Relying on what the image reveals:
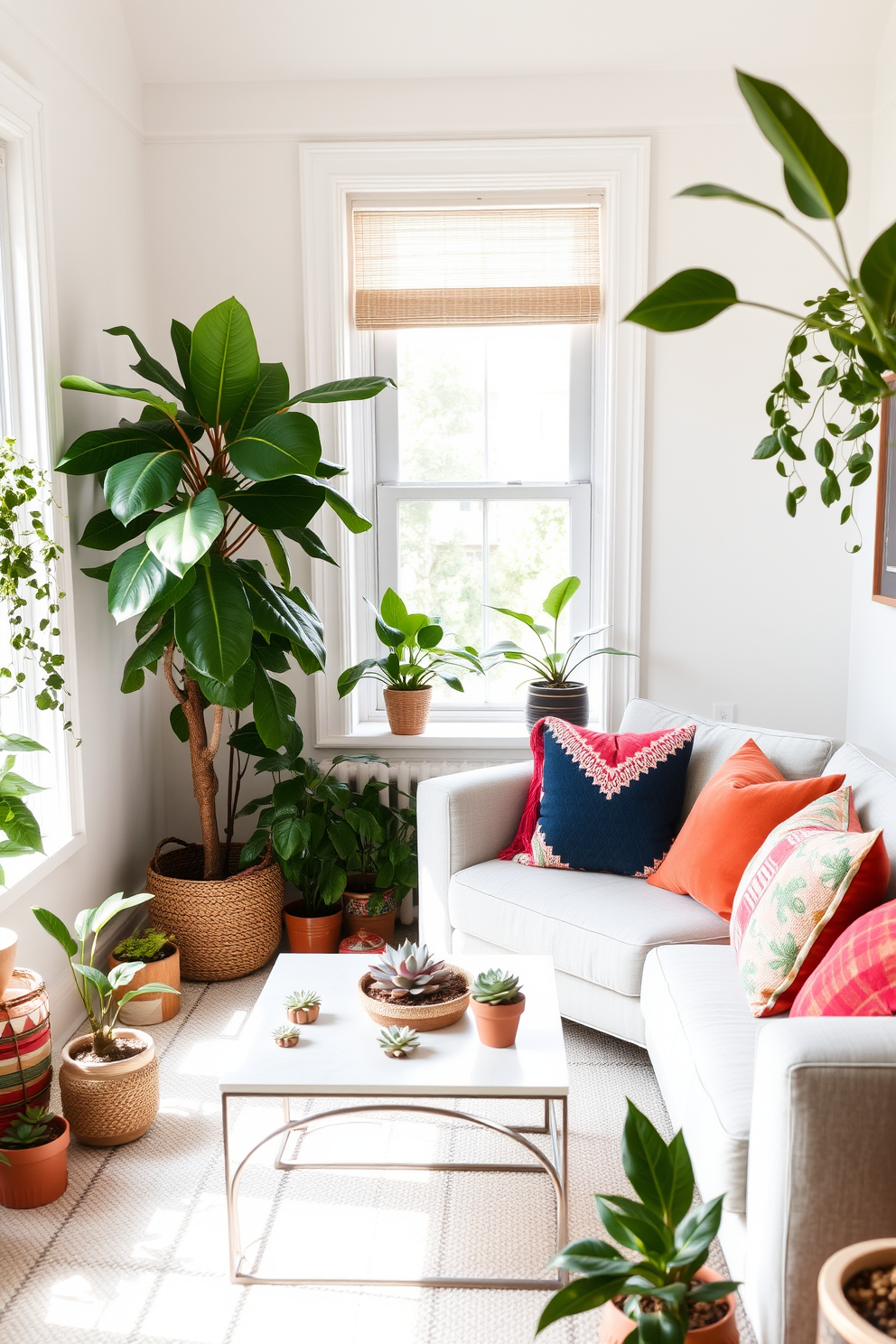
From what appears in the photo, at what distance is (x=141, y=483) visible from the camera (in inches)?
99.6

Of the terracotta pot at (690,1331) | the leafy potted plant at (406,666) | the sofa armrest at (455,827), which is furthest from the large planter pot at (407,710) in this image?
the terracotta pot at (690,1331)

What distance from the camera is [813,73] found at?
3270 millimetres

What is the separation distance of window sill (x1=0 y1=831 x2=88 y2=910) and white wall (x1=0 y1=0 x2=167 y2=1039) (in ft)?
0.13

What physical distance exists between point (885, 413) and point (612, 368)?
86cm

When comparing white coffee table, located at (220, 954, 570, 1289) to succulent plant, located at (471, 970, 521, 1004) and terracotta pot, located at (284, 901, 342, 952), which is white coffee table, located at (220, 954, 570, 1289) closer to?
succulent plant, located at (471, 970, 521, 1004)

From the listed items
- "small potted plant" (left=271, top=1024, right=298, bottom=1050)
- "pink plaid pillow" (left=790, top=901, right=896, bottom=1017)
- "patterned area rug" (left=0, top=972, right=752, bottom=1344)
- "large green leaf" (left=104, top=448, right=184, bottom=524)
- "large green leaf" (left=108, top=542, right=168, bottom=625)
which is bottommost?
"patterned area rug" (left=0, top=972, right=752, bottom=1344)

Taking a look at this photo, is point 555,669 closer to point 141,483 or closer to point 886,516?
point 886,516

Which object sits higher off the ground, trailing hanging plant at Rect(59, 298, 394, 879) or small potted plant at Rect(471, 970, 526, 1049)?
trailing hanging plant at Rect(59, 298, 394, 879)

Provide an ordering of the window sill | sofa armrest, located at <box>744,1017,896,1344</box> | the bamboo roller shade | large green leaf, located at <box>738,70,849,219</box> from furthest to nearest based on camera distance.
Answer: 1. the bamboo roller shade
2. the window sill
3. sofa armrest, located at <box>744,1017,896,1344</box>
4. large green leaf, located at <box>738,70,849,219</box>

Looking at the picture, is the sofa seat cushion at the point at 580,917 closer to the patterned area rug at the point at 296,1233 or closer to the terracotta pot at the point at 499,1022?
the patterned area rug at the point at 296,1233

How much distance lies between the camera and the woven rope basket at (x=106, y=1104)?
7.64 feet

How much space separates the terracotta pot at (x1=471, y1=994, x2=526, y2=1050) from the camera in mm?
1949

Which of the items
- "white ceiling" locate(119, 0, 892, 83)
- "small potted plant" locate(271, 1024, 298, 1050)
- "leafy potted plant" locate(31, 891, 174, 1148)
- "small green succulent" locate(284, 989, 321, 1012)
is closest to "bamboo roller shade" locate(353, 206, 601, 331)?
"white ceiling" locate(119, 0, 892, 83)

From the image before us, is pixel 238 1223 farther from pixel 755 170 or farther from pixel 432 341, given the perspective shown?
pixel 755 170
